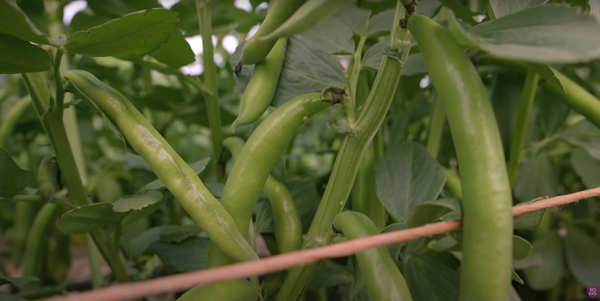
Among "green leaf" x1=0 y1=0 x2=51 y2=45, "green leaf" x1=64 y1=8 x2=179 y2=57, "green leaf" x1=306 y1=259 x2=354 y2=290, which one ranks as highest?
"green leaf" x1=0 y1=0 x2=51 y2=45

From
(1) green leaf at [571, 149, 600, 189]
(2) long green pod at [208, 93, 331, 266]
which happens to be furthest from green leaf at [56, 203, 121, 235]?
(1) green leaf at [571, 149, 600, 189]

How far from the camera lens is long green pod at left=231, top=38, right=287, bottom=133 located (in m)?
0.42

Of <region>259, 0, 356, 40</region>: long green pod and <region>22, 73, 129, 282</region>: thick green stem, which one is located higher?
<region>259, 0, 356, 40</region>: long green pod

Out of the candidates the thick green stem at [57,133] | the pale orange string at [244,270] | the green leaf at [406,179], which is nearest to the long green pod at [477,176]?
the pale orange string at [244,270]

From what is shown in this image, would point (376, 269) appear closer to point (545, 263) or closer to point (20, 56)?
point (20, 56)

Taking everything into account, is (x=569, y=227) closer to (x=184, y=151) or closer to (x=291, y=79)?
(x=291, y=79)

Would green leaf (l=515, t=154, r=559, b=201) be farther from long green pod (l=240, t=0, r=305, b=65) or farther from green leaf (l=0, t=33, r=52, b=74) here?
green leaf (l=0, t=33, r=52, b=74)

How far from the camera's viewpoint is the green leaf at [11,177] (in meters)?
0.46

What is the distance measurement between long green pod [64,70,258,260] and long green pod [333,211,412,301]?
0.26 feet

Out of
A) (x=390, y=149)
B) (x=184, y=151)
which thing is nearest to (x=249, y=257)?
(x=390, y=149)

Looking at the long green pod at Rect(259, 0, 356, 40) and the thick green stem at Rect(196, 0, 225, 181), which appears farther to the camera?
the thick green stem at Rect(196, 0, 225, 181)

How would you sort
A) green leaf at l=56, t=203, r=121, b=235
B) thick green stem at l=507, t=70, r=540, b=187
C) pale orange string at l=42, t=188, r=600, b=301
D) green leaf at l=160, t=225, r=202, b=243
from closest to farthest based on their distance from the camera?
pale orange string at l=42, t=188, r=600, b=301 < green leaf at l=56, t=203, r=121, b=235 < green leaf at l=160, t=225, r=202, b=243 < thick green stem at l=507, t=70, r=540, b=187

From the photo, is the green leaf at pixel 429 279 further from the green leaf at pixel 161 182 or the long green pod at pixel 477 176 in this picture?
the green leaf at pixel 161 182

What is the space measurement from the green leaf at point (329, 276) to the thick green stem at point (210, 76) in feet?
0.57
